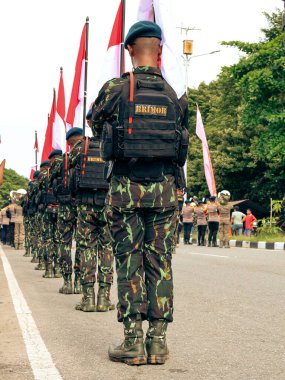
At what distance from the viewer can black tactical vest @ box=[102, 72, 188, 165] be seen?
17.4 feet

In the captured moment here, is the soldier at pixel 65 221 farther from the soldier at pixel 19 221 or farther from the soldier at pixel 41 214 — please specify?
the soldier at pixel 19 221

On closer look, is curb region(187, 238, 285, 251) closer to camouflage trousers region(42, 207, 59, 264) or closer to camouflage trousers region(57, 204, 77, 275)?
camouflage trousers region(42, 207, 59, 264)

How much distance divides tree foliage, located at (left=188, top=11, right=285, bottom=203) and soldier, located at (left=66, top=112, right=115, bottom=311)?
28.2 m

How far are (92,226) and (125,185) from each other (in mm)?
3108

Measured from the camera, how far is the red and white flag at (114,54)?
14.3 metres

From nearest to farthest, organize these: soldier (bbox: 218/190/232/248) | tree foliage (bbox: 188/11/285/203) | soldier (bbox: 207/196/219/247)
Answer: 1. soldier (bbox: 218/190/232/248)
2. soldier (bbox: 207/196/219/247)
3. tree foliage (bbox: 188/11/285/203)

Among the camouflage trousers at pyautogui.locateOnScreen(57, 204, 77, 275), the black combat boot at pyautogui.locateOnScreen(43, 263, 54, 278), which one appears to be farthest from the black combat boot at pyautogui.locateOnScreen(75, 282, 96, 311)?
the black combat boot at pyautogui.locateOnScreen(43, 263, 54, 278)

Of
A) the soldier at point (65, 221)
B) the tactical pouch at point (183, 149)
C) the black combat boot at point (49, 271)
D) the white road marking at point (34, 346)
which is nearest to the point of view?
the white road marking at point (34, 346)

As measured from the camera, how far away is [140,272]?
17.8 ft

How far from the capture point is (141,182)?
17.7ft

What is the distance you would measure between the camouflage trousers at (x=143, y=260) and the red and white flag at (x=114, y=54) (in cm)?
848

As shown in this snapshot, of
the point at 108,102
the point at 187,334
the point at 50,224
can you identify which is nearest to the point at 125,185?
the point at 108,102

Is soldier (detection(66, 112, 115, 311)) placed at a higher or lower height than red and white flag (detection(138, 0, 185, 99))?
lower

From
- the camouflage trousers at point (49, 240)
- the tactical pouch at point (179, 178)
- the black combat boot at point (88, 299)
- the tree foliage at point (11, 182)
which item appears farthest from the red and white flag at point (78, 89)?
the tree foliage at point (11, 182)
